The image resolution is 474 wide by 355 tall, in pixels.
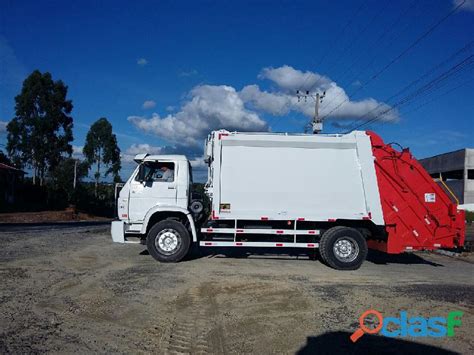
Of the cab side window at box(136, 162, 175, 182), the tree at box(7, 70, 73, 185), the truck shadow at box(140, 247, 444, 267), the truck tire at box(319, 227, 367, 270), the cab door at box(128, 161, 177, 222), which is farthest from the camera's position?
the tree at box(7, 70, 73, 185)

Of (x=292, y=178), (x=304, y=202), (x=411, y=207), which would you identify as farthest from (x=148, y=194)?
(x=411, y=207)

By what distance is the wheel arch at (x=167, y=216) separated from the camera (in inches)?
427

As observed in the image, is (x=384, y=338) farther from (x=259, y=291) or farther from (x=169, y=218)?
(x=169, y=218)

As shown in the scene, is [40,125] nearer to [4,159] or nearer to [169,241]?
[4,159]

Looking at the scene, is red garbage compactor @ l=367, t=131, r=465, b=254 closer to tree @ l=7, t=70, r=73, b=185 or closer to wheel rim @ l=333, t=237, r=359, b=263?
wheel rim @ l=333, t=237, r=359, b=263

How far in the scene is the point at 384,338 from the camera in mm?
5496

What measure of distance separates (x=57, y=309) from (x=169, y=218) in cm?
484

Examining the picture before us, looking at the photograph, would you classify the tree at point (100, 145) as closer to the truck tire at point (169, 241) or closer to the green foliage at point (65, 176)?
the green foliage at point (65, 176)

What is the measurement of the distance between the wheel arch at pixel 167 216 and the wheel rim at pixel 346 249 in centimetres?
348

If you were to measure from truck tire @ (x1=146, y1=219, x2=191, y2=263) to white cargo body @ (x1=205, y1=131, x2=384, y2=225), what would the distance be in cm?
92

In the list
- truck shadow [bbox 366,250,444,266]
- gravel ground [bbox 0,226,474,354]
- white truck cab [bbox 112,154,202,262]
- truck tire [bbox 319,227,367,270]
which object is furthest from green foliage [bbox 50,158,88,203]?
truck tire [bbox 319,227,367,270]

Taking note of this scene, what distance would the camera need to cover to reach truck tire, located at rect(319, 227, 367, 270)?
10.6 meters

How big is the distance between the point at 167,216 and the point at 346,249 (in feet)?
14.8

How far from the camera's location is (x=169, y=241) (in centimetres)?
1084
